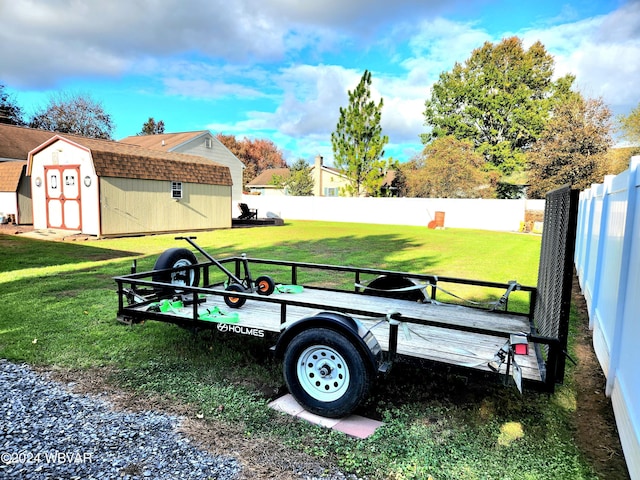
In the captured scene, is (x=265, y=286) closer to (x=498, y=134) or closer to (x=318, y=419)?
(x=318, y=419)

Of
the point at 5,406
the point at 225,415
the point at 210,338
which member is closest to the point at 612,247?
the point at 225,415

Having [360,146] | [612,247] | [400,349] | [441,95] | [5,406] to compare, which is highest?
[441,95]

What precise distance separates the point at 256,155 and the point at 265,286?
2773 inches

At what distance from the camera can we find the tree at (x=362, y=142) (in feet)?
125

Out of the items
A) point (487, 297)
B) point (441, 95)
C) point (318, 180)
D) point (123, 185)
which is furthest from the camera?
point (318, 180)

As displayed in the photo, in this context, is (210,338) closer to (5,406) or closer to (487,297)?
(5,406)

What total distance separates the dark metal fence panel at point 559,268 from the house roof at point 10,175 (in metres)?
23.7

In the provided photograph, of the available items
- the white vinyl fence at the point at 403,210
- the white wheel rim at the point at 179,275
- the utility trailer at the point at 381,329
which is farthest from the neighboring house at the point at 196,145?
the utility trailer at the point at 381,329

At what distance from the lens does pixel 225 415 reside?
346 cm

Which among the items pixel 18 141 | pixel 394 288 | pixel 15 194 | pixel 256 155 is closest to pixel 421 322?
pixel 394 288

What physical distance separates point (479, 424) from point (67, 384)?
368 centimetres

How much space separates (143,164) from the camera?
60.5ft

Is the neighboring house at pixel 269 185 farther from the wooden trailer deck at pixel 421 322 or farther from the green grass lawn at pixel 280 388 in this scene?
the wooden trailer deck at pixel 421 322

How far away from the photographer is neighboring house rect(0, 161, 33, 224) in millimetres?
20781
